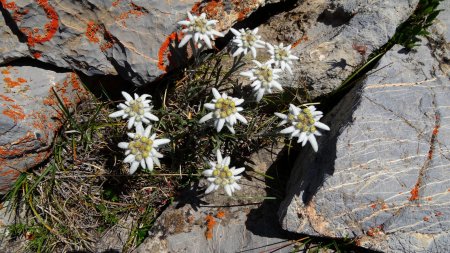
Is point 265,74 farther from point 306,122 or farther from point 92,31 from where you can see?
point 92,31

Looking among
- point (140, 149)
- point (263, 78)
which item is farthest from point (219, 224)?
point (263, 78)

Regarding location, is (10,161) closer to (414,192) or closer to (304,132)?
(304,132)

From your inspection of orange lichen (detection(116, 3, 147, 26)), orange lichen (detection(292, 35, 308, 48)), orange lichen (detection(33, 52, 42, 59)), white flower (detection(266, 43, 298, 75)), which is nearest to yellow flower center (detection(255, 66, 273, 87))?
white flower (detection(266, 43, 298, 75))

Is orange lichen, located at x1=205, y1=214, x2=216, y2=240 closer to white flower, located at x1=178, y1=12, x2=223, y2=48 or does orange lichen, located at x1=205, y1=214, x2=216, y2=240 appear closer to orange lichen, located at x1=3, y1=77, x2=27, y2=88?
white flower, located at x1=178, y1=12, x2=223, y2=48

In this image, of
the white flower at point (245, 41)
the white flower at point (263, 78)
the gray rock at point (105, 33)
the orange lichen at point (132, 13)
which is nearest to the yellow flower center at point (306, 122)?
the white flower at point (263, 78)

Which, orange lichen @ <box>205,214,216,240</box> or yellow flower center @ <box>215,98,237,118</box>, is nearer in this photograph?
yellow flower center @ <box>215,98,237,118</box>

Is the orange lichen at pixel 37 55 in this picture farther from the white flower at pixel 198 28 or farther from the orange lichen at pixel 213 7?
the orange lichen at pixel 213 7

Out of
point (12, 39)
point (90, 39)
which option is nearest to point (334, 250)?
point (90, 39)
